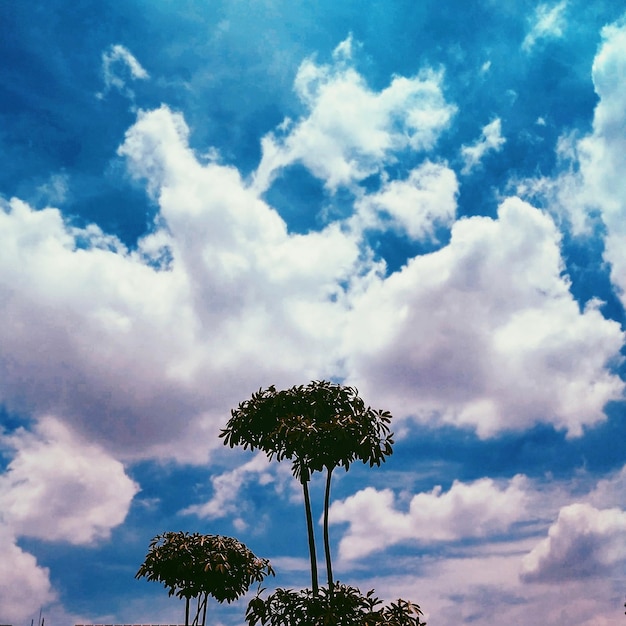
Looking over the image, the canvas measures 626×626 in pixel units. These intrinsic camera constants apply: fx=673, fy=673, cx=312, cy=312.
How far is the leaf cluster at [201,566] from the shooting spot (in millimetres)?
26594

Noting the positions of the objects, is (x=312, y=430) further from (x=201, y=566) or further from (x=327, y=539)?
(x=201, y=566)

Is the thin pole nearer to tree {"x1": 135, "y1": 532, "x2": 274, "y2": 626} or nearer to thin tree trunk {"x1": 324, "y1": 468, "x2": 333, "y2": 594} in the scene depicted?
thin tree trunk {"x1": 324, "y1": 468, "x2": 333, "y2": 594}

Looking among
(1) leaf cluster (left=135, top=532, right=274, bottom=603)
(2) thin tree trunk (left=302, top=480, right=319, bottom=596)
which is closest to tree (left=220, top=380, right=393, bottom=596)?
(2) thin tree trunk (left=302, top=480, right=319, bottom=596)

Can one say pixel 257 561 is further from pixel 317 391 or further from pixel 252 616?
pixel 317 391

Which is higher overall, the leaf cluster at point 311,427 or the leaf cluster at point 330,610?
the leaf cluster at point 311,427

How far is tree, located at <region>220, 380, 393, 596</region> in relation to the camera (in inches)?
795

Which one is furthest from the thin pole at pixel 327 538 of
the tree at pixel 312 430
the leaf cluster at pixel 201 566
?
the leaf cluster at pixel 201 566

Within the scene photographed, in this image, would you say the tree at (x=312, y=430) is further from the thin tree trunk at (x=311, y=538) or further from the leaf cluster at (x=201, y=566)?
the leaf cluster at (x=201, y=566)

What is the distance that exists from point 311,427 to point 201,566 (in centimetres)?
1007

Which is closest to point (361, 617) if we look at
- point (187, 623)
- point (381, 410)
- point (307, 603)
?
point (307, 603)

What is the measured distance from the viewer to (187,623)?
27.7 m

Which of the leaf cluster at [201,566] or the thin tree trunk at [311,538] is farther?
the leaf cluster at [201,566]

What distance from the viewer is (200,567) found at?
86.8 feet

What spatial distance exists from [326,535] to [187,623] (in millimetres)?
11158
